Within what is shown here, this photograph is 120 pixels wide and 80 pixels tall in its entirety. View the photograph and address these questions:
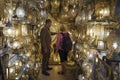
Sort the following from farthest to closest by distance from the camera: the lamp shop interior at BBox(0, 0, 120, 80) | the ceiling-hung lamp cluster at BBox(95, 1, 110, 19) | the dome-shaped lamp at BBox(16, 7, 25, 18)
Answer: the dome-shaped lamp at BBox(16, 7, 25, 18) < the ceiling-hung lamp cluster at BBox(95, 1, 110, 19) < the lamp shop interior at BBox(0, 0, 120, 80)

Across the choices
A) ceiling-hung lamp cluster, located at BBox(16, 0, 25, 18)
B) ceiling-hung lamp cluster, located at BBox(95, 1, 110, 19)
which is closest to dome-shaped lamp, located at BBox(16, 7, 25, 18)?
ceiling-hung lamp cluster, located at BBox(16, 0, 25, 18)

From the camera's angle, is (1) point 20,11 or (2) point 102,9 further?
(1) point 20,11

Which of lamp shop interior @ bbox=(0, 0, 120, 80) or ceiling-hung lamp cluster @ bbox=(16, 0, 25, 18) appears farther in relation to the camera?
ceiling-hung lamp cluster @ bbox=(16, 0, 25, 18)

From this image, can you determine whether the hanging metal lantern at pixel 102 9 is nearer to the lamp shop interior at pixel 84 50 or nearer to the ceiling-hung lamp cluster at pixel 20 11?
the lamp shop interior at pixel 84 50

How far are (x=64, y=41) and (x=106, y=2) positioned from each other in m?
3.46

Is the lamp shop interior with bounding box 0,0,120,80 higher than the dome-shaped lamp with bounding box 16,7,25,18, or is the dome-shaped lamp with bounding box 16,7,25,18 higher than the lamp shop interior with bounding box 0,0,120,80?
the dome-shaped lamp with bounding box 16,7,25,18

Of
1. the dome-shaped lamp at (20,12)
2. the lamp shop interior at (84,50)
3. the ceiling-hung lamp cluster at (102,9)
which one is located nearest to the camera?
the lamp shop interior at (84,50)

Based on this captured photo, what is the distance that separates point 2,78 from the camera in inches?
130

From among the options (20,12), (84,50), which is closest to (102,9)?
(84,50)

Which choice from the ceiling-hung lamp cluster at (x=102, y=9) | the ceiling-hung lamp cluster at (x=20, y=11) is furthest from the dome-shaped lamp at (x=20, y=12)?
the ceiling-hung lamp cluster at (x=102, y=9)

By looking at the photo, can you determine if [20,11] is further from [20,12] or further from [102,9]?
[102,9]

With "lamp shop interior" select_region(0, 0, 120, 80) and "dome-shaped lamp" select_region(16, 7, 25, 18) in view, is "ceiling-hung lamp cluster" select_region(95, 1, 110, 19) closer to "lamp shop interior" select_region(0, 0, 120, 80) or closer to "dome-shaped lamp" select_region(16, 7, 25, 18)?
"lamp shop interior" select_region(0, 0, 120, 80)

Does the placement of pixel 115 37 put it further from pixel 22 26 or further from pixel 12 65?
pixel 22 26

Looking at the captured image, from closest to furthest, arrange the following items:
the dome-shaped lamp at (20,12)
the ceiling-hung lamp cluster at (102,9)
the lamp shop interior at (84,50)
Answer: the lamp shop interior at (84,50)
the ceiling-hung lamp cluster at (102,9)
the dome-shaped lamp at (20,12)
